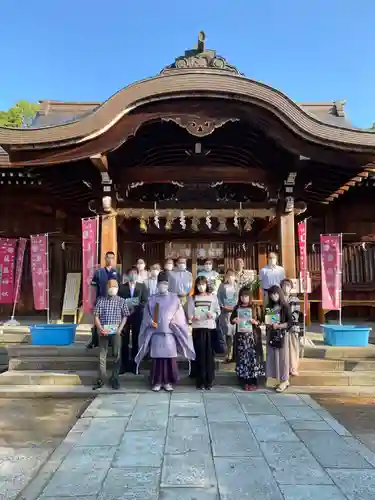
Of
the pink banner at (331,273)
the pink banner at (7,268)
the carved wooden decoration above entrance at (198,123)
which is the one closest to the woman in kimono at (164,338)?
the carved wooden decoration above entrance at (198,123)

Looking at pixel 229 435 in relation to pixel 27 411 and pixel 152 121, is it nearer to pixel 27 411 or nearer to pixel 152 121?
pixel 27 411

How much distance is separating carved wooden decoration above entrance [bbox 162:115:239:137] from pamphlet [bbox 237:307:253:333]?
3300 mm

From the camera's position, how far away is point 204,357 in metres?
6.36

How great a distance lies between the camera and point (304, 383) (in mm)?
6715

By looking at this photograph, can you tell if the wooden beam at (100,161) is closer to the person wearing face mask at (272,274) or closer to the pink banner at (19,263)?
the person wearing face mask at (272,274)

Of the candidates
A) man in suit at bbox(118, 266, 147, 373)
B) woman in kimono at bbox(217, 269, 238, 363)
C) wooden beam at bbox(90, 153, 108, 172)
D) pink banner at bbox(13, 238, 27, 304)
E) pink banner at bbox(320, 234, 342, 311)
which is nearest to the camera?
man in suit at bbox(118, 266, 147, 373)

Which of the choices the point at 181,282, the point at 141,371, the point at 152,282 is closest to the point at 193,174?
the point at 181,282

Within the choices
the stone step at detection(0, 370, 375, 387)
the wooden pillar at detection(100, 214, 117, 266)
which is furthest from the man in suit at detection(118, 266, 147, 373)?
the wooden pillar at detection(100, 214, 117, 266)

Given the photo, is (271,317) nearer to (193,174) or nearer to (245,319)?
(245,319)

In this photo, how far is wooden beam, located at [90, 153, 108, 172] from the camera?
24.8ft

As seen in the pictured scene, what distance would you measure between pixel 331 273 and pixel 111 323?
18.8ft

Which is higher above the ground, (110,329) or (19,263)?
(19,263)

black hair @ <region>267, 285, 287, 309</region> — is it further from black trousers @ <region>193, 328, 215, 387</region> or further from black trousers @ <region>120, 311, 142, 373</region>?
black trousers @ <region>120, 311, 142, 373</region>

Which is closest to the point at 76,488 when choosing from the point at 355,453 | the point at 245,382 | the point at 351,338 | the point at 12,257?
the point at 355,453
